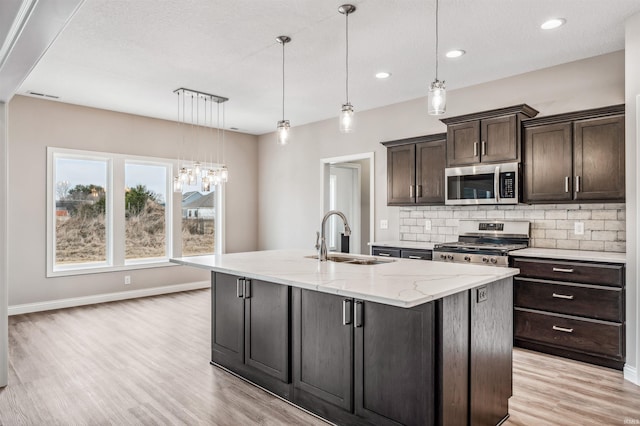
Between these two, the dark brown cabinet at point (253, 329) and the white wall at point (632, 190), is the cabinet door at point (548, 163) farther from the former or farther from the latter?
the dark brown cabinet at point (253, 329)

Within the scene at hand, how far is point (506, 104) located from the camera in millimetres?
4461

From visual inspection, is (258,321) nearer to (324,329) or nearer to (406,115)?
(324,329)

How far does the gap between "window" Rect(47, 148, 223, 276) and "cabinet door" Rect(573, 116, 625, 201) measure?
18.2 ft

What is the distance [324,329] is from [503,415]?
1234 millimetres

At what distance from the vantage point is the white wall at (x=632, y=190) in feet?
10.1

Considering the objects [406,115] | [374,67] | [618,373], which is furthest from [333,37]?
[618,373]

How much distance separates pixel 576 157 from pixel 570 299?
131cm

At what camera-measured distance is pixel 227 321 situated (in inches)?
128

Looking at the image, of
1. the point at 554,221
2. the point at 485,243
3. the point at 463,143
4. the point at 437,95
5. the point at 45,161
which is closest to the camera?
the point at 437,95

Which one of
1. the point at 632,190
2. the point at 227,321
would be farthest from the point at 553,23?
the point at 227,321

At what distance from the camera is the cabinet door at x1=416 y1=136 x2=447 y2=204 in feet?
15.6

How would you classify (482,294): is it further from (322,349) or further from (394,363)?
(322,349)

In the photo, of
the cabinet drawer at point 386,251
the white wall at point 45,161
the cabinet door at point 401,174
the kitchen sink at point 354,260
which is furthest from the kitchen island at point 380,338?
the white wall at point 45,161

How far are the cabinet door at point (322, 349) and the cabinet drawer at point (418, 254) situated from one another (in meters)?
2.29
